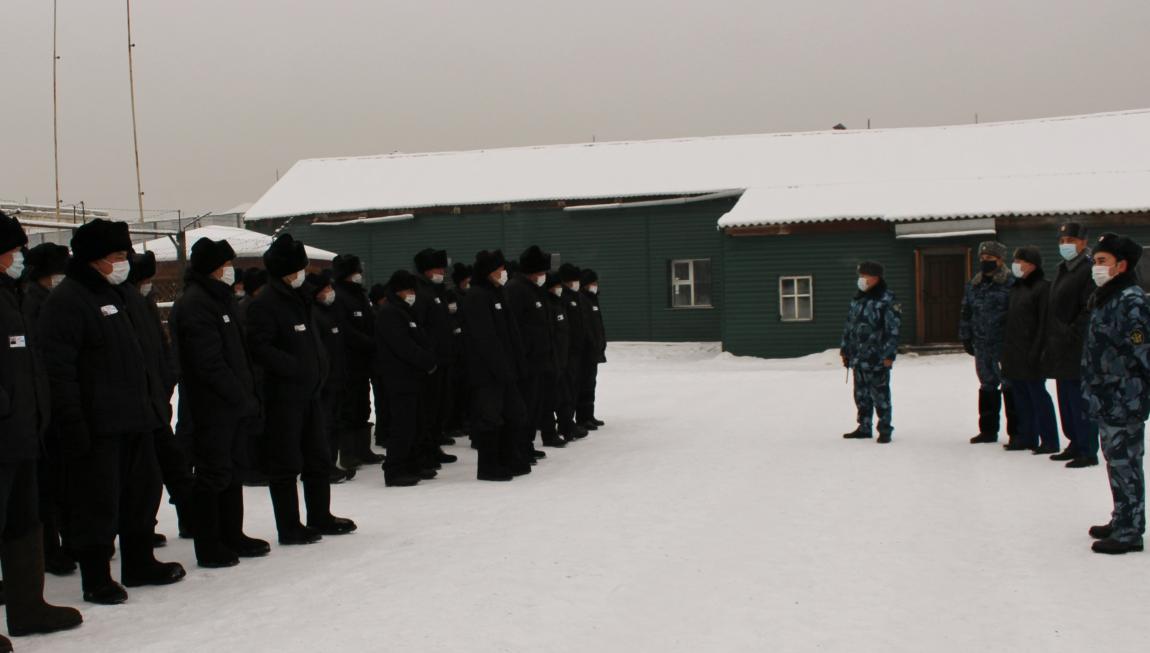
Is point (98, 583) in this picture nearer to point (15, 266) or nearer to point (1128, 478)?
point (15, 266)

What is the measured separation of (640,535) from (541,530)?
0.71 metres

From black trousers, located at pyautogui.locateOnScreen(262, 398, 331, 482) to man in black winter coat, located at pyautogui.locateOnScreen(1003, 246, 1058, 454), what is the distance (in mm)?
6813

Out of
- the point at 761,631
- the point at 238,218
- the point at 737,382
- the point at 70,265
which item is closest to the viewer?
the point at 761,631

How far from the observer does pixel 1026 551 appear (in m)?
7.36

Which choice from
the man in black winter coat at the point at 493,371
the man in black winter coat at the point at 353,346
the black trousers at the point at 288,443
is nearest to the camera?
the black trousers at the point at 288,443

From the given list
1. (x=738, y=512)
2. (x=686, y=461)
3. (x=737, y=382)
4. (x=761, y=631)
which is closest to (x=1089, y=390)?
(x=738, y=512)

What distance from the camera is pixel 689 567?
705 centimetres

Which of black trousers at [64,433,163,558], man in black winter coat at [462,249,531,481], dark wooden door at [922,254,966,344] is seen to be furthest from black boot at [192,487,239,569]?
dark wooden door at [922,254,966,344]

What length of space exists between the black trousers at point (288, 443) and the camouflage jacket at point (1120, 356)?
510cm

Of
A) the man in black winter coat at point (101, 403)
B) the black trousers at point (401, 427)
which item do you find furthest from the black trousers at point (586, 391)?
the man in black winter coat at point (101, 403)

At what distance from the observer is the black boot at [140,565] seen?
6.92 meters

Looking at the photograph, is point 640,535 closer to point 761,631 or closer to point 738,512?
point 738,512

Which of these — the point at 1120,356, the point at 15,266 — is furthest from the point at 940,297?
the point at 15,266

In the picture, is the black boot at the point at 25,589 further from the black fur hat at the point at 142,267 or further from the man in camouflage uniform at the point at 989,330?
the man in camouflage uniform at the point at 989,330
